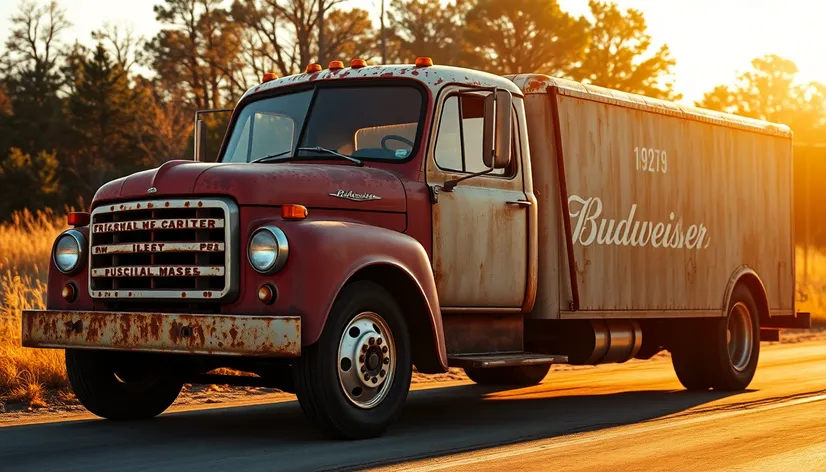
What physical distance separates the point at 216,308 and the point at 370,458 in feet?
4.95

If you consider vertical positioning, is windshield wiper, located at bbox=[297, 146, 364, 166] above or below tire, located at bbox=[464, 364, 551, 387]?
above

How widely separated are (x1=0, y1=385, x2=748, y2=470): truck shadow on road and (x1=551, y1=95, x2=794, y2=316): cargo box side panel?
3.33 feet

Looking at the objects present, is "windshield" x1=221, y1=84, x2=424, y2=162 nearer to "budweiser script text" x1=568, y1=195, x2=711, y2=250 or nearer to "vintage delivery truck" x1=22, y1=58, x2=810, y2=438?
"vintage delivery truck" x1=22, y1=58, x2=810, y2=438

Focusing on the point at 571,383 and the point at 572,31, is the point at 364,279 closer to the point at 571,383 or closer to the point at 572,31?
the point at 571,383

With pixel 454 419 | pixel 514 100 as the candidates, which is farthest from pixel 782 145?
pixel 454 419

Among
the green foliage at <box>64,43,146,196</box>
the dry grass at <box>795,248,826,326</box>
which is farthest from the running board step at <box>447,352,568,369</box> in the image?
the green foliage at <box>64,43,146,196</box>

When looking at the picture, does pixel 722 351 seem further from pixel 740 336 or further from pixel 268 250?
pixel 268 250

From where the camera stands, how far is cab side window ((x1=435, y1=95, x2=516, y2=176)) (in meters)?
9.88

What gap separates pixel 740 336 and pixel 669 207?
6.38 feet

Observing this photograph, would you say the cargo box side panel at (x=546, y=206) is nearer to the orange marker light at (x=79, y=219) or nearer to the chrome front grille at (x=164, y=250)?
the chrome front grille at (x=164, y=250)

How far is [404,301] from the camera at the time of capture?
9180 millimetres

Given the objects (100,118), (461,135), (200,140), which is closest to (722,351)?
(461,135)

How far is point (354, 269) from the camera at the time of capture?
331 inches

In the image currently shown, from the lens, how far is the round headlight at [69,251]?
Answer: 9.36 m
